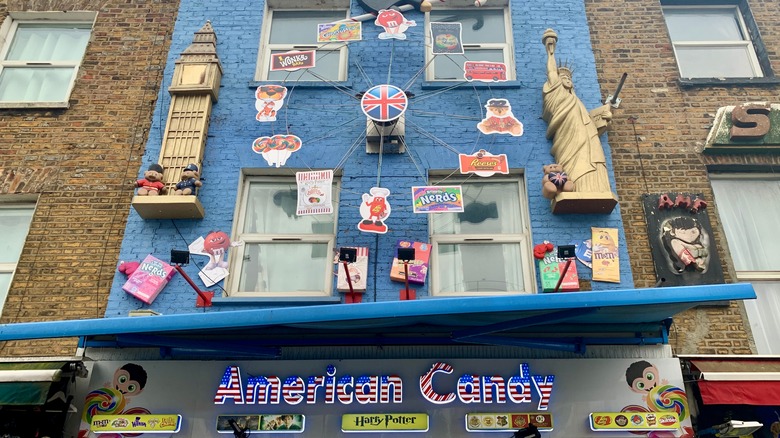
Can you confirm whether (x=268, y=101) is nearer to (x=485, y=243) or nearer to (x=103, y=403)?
(x=485, y=243)

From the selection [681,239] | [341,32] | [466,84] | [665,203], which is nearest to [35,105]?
[341,32]

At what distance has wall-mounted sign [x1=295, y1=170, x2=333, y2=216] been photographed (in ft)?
23.5

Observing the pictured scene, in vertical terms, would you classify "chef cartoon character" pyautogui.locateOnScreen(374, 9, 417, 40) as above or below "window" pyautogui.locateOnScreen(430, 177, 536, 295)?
above

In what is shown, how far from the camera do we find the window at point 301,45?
876cm

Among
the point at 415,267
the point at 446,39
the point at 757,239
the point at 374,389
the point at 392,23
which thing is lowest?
the point at 374,389

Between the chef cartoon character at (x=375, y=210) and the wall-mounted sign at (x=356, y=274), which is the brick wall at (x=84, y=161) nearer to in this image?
the wall-mounted sign at (x=356, y=274)

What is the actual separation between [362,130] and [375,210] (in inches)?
49.9

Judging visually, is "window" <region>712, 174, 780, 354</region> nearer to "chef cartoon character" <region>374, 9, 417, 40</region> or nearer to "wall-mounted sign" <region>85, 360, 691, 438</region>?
"wall-mounted sign" <region>85, 360, 691, 438</region>

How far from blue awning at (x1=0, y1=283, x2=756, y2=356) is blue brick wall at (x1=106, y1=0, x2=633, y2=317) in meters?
0.63

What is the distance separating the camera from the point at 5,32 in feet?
30.2

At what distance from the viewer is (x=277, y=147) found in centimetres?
795

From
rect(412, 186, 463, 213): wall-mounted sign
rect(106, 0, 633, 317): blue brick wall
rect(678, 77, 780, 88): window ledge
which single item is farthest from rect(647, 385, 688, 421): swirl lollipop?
rect(678, 77, 780, 88): window ledge

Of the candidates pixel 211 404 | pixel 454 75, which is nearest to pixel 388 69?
pixel 454 75

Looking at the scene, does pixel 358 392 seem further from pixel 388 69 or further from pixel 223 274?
pixel 388 69
